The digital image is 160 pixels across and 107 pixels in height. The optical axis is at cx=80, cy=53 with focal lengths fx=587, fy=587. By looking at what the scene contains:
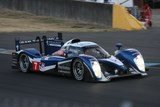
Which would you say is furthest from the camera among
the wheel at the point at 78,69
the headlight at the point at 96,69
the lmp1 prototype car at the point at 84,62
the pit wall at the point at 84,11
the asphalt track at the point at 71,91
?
the pit wall at the point at 84,11

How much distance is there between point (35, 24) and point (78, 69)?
61.1 ft

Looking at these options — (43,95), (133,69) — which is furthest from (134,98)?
(133,69)

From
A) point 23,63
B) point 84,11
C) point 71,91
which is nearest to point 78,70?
point 71,91

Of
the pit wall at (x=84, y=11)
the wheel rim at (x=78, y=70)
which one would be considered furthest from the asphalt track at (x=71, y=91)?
the pit wall at (x=84, y=11)

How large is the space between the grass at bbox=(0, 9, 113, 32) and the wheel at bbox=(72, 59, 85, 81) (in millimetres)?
15419

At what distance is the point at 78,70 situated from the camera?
13789 millimetres

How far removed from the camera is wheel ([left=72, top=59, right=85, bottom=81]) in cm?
1366

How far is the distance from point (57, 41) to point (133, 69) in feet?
9.57

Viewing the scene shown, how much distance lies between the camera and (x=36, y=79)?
1421 centimetres

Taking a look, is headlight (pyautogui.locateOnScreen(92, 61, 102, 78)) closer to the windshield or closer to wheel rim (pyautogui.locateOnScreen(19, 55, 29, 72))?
the windshield

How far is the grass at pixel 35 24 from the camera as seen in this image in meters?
29.9

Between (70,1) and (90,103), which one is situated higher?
(70,1)

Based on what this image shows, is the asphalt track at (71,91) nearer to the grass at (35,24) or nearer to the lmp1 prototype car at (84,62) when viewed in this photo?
the lmp1 prototype car at (84,62)

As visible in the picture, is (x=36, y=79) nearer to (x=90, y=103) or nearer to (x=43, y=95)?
(x=43, y=95)
